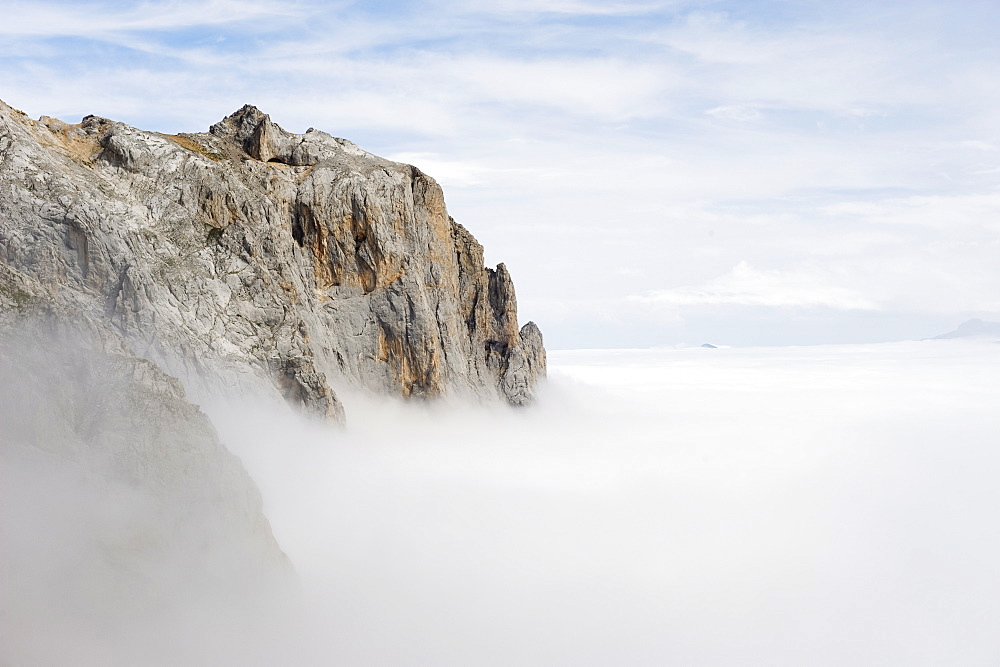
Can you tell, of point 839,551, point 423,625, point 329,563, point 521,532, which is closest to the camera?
point 423,625

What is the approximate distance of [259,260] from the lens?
160 feet

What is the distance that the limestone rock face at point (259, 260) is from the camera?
39.4m

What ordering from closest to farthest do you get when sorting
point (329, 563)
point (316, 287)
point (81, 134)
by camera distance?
point (329, 563) → point (81, 134) → point (316, 287)

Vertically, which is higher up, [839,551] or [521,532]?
[521,532]

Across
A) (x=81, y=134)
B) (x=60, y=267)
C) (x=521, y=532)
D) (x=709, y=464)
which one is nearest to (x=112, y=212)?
(x=60, y=267)

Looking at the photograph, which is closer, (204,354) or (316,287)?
(204,354)

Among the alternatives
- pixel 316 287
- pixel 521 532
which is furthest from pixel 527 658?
pixel 316 287

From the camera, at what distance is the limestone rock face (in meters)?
39.4

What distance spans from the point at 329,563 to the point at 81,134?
34.3 m

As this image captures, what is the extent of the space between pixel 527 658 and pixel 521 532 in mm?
14708

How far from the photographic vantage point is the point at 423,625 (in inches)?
1160

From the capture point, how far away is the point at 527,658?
29578mm

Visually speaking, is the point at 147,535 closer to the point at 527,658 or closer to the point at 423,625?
the point at 423,625

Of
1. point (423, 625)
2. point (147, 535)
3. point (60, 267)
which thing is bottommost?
point (423, 625)
